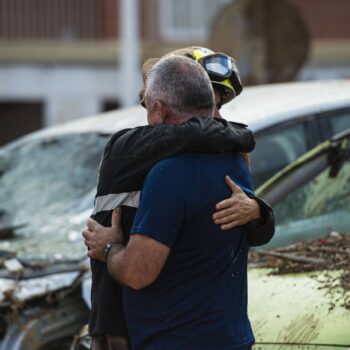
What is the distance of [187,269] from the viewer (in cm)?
283

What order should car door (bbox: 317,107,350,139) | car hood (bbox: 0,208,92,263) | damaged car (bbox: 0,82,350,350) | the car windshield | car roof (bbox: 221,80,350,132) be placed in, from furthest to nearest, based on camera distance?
car door (bbox: 317,107,350,139), car roof (bbox: 221,80,350,132), the car windshield, car hood (bbox: 0,208,92,263), damaged car (bbox: 0,82,350,350)

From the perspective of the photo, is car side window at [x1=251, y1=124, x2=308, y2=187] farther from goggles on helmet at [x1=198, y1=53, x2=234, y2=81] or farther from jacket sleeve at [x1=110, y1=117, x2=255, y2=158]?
A: jacket sleeve at [x1=110, y1=117, x2=255, y2=158]

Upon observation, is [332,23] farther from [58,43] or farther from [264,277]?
[264,277]

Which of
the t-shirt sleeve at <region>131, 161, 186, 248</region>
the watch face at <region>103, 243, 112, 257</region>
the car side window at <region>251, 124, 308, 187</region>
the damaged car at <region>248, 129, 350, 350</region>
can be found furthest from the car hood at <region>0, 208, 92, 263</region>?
the t-shirt sleeve at <region>131, 161, 186, 248</region>

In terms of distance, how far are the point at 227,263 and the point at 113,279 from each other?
335 millimetres

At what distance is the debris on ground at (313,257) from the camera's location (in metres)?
3.69

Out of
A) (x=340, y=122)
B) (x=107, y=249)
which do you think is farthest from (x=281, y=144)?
(x=107, y=249)

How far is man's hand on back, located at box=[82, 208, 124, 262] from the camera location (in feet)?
9.45

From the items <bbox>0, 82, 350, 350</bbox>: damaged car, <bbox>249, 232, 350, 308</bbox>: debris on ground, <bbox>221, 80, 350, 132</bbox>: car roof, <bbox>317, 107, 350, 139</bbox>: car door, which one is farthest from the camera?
<bbox>317, 107, 350, 139</bbox>: car door

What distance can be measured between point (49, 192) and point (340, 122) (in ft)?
5.50

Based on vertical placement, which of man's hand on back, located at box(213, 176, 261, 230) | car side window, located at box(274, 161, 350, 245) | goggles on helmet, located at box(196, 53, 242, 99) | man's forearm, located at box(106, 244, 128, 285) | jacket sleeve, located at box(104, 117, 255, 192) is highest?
goggles on helmet, located at box(196, 53, 242, 99)

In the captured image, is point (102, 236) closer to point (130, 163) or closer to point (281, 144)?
point (130, 163)

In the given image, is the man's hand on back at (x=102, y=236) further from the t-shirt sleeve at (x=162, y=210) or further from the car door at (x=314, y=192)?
the car door at (x=314, y=192)

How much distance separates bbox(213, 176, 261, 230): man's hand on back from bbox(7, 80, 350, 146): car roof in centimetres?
208
